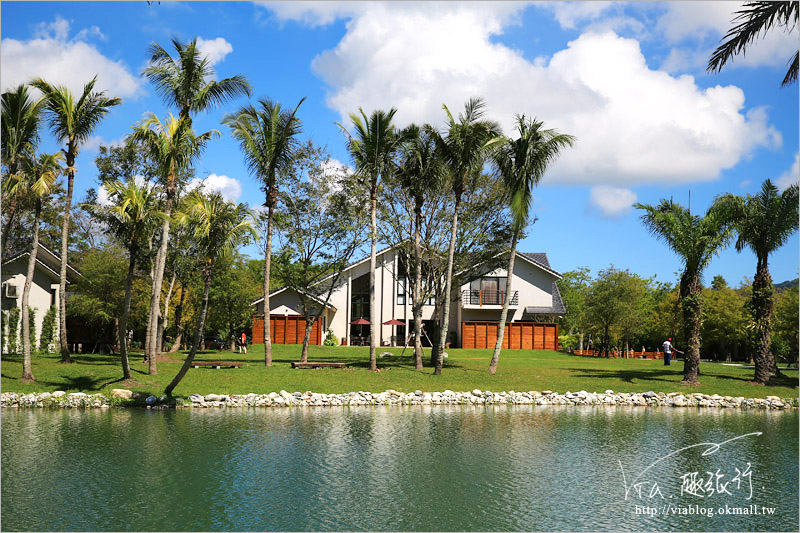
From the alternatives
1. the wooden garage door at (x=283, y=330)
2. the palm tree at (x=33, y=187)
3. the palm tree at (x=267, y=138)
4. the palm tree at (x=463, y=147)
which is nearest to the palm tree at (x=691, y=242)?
the palm tree at (x=463, y=147)

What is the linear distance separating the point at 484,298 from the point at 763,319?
2426 centimetres

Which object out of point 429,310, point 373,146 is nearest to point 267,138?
point 373,146

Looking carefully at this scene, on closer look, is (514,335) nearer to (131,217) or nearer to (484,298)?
(484,298)

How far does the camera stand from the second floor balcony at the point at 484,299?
52.3 meters

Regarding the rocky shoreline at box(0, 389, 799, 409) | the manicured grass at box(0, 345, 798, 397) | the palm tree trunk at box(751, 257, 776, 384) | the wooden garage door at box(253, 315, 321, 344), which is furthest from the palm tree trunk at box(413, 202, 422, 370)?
the wooden garage door at box(253, 315, 321, 344)

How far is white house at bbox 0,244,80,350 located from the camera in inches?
1444

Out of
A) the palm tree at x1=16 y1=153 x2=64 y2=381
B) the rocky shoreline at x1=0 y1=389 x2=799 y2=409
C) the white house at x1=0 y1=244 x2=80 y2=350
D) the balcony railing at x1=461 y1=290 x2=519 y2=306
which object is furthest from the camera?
the balcony railing at x1=461 y1=290 x2=519 y2=306

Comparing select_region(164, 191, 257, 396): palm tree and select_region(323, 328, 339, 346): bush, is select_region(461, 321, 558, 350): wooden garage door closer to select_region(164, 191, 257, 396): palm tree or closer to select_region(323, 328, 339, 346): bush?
select_region(323, 328, 339, 346): bush

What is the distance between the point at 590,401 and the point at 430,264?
11.1m

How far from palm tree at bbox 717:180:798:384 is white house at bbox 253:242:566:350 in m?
21.3

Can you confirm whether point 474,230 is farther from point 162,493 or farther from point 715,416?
point 162,493

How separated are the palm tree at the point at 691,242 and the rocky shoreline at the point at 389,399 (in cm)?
288

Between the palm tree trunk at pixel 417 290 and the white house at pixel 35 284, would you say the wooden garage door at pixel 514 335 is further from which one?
the white house at pixel 35 284

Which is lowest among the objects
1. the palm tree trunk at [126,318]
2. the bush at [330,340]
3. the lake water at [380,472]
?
the lake water at [380,472]
